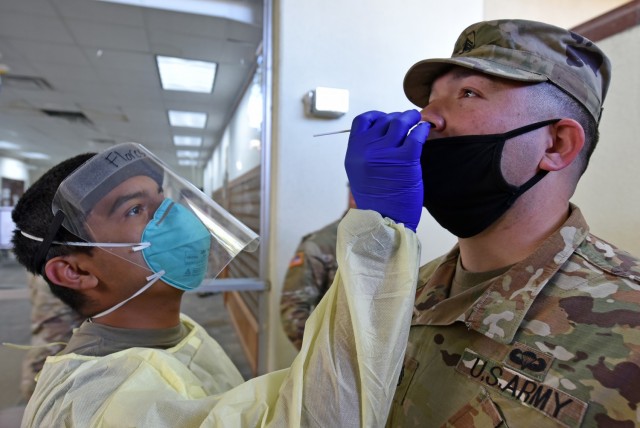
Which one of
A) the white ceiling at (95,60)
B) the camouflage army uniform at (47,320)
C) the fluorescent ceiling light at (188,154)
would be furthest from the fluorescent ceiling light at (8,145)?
the fluorescent ceiling light at (188,154)

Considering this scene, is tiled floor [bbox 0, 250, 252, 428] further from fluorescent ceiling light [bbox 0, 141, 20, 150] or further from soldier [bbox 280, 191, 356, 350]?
soldier [bbox 280, 191, 356, 350]

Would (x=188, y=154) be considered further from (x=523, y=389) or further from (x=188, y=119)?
(x=523, y=389)

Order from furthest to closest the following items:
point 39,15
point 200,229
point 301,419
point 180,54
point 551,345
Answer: point 180,54 → point 39,15 → point 200,229 → point 551,345 → point 301,419

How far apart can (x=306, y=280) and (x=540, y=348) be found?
1.36 meters

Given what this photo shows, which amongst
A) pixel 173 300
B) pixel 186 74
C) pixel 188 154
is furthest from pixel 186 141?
pixel 173 300

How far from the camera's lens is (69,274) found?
2.97 ft

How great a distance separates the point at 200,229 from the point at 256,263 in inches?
53.2

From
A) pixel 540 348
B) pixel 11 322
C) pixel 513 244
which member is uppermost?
pixel 513 244

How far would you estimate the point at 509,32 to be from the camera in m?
0.90

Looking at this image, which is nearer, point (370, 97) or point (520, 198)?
point (520, 198)

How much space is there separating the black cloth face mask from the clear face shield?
0.48 m

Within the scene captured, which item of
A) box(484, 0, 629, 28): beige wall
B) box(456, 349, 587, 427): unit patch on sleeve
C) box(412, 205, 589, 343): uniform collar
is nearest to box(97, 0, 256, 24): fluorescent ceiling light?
box(484, 0, 629, 28): beige wall

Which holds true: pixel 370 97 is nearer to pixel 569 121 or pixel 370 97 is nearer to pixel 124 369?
pixel 569 121

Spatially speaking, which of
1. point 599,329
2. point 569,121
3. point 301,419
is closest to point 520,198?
point 569,121
